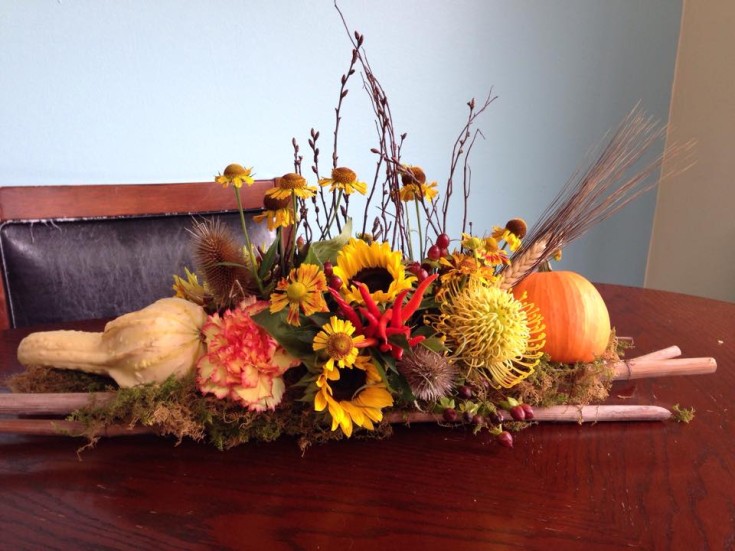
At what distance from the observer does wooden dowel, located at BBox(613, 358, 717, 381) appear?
2.05ft

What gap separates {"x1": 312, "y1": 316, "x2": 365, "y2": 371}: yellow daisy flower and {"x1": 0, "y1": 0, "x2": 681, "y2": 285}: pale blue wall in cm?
97

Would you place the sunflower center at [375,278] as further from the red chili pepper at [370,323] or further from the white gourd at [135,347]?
the white gourd at [135,347]

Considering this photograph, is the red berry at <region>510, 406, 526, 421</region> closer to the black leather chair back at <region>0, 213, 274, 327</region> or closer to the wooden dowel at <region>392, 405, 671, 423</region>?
the wooden dowel at <region>392, 405, 671, 423</region>

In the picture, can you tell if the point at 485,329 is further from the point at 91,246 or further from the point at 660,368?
the point at 91,246

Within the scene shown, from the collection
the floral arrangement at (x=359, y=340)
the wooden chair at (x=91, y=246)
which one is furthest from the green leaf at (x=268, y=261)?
the wooden chair at (x=91, y=246)

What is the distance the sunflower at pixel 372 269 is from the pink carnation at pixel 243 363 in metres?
0.09

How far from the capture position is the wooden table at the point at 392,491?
1.22ft

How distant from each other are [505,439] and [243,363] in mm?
239

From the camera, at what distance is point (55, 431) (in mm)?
473

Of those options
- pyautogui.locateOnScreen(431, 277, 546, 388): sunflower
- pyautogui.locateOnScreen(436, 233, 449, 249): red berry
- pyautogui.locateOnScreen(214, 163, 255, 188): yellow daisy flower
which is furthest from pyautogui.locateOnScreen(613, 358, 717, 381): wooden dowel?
pyautogui.locateOnScreen(214, 163, 255, 188): yellow daisy flower

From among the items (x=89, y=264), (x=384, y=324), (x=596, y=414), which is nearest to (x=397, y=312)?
(x=384, y=324)

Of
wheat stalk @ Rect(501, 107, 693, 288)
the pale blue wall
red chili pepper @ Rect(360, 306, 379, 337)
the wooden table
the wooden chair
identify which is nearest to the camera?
the wooden table

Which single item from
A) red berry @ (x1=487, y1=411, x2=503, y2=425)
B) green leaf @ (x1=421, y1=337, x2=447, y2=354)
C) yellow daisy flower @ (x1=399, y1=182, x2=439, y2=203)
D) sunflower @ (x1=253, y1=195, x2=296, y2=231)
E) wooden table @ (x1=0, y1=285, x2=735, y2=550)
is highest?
yellow daisy flower @ (x1=399, y1=182, x2=439, y2=203)

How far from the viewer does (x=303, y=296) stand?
48 cm
